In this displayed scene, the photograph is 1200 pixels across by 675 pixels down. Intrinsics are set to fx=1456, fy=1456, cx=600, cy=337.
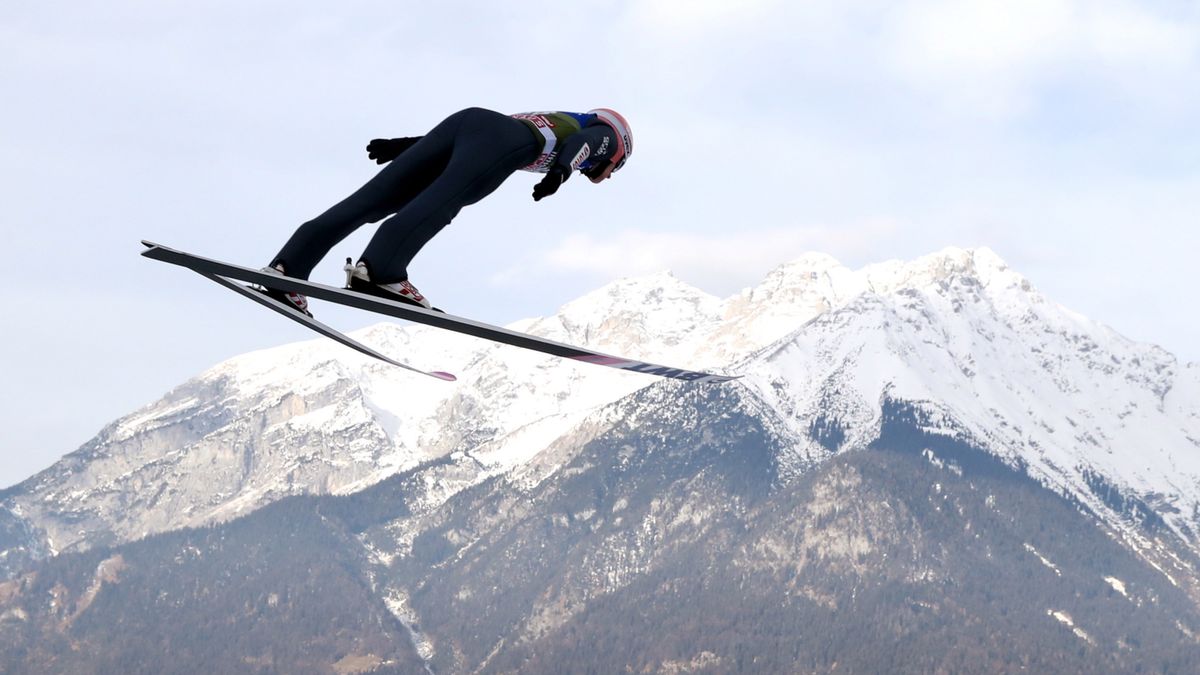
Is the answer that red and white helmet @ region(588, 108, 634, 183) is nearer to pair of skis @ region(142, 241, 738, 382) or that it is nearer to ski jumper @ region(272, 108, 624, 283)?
ski jumper @ region(272, 108, 624, 283)

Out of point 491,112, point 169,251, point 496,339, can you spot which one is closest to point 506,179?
point 491,112

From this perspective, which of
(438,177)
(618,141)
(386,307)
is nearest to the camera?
(386,307)

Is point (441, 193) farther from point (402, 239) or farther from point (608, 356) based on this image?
point (608, 356)

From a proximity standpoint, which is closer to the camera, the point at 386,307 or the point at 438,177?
the point at 386,307

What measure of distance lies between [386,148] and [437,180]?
3.17 feet

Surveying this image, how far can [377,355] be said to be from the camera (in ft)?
38.5

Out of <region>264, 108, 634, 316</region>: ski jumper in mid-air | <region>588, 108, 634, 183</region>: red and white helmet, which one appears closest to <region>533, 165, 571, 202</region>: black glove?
<region>264, 108, 634, 316</region>: ski jumper in mid-air

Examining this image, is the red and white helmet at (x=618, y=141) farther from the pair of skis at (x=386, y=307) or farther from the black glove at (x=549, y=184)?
the pair of skis at (x=386, y=307)

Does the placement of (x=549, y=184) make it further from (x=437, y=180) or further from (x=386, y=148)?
(x=386, y=148)

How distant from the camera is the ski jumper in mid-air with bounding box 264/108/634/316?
962 cm

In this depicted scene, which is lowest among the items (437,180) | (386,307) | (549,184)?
(386,307)

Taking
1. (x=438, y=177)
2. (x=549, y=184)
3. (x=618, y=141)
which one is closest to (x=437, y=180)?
(x=438, y=177)

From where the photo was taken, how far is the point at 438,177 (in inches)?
391

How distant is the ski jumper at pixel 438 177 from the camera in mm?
9625
